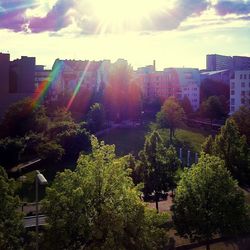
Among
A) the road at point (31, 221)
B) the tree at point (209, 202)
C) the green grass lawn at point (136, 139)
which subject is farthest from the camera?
the green grass lawn at point (136, 139)

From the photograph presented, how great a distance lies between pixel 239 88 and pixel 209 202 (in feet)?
175

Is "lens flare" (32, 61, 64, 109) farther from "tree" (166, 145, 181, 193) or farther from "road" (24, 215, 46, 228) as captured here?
"road" (24, 215, 46, 228)

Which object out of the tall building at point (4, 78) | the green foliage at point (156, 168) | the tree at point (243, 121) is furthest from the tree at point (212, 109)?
the green foliage at point (156, 168)

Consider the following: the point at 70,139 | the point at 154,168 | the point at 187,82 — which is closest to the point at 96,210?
the point at 154,168

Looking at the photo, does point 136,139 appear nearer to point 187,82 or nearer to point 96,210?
point 96,210

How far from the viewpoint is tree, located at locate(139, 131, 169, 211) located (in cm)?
2709

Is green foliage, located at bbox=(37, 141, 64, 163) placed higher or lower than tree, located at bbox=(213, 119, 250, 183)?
lower

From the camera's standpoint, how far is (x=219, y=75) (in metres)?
106

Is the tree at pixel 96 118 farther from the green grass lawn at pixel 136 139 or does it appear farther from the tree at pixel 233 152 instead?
the tree at pixel 233 152

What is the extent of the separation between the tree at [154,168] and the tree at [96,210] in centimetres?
1067

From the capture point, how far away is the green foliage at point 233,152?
30.1m

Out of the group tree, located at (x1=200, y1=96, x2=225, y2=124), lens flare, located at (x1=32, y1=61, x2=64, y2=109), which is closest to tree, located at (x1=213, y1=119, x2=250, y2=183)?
tree, located at (x1=200, y1=96, x2=225, y2=124)

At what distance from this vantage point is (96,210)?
15523 mm

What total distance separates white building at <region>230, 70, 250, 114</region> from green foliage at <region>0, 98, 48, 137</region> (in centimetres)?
3422
